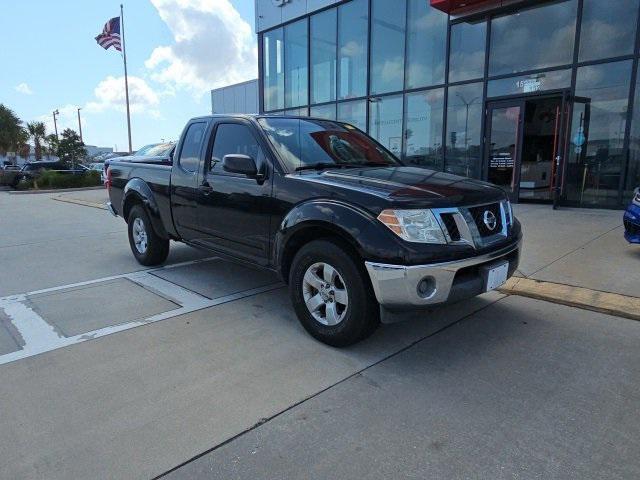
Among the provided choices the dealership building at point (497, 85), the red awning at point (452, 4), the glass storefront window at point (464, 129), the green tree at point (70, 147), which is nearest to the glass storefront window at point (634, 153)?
the dealership building at point (497, 85)

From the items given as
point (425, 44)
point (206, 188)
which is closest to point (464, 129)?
point (425, 44)

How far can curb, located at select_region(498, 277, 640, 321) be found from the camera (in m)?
4.29

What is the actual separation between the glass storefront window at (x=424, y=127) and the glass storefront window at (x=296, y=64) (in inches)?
184

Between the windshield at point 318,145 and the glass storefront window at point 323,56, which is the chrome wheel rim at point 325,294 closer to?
the windshield at point 318,145

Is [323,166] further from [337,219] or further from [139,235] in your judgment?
[139,235]

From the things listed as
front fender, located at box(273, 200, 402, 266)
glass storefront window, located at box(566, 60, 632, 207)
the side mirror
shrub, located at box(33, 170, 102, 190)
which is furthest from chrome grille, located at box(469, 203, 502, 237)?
shrub, located at box(33, 170, 102, 190)

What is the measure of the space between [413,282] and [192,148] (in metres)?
3.19

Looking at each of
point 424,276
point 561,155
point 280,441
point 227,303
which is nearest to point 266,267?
point 227,303

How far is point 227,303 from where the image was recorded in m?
4.66

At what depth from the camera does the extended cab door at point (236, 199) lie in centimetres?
414

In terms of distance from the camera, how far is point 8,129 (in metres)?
56.9

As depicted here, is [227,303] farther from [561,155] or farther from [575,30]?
[575,30]

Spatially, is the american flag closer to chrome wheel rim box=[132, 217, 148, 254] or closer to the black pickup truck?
chrome wheel rim box=[132, 217, 148, 254]

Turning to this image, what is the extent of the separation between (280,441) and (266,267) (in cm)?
193
